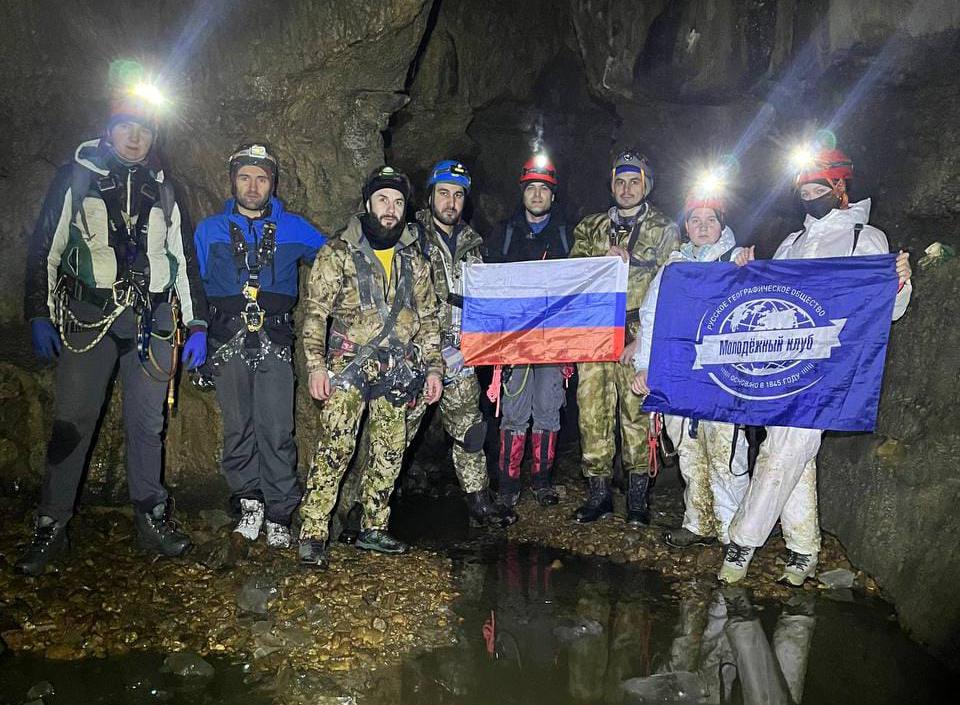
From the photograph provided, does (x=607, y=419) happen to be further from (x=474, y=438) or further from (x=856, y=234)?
(x=856, y=234)

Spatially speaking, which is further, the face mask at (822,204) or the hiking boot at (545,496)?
the hiking boot at (545,496)

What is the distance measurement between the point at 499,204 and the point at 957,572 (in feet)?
27.2

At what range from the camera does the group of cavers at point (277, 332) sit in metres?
5.08

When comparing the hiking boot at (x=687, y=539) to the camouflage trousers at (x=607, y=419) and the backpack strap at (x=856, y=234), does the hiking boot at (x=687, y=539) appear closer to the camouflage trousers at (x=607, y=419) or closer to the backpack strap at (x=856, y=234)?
the camouflage trousers at (x=607, y=419)

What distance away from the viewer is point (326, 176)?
659 cm

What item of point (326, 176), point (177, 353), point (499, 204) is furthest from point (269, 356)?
point (499, 204)

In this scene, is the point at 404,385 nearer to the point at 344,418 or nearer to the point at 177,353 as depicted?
the point at 344,418

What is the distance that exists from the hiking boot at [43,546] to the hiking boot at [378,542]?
7.30ft

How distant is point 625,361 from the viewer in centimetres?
638

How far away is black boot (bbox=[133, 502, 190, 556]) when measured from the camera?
212 inches

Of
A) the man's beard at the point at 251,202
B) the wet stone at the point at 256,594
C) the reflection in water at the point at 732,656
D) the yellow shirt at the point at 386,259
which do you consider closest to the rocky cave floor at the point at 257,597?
the wet stone at the point at 256,594

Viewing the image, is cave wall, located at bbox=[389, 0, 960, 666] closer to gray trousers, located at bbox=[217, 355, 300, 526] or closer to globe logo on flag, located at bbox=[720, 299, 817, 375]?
globe logo on flag, located at bbox=[720, 299, 817, 375]

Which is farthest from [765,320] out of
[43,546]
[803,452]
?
[43,546]

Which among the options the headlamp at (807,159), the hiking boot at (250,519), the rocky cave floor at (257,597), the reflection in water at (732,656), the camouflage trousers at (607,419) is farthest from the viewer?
the camouflage trousers at (607,419)
